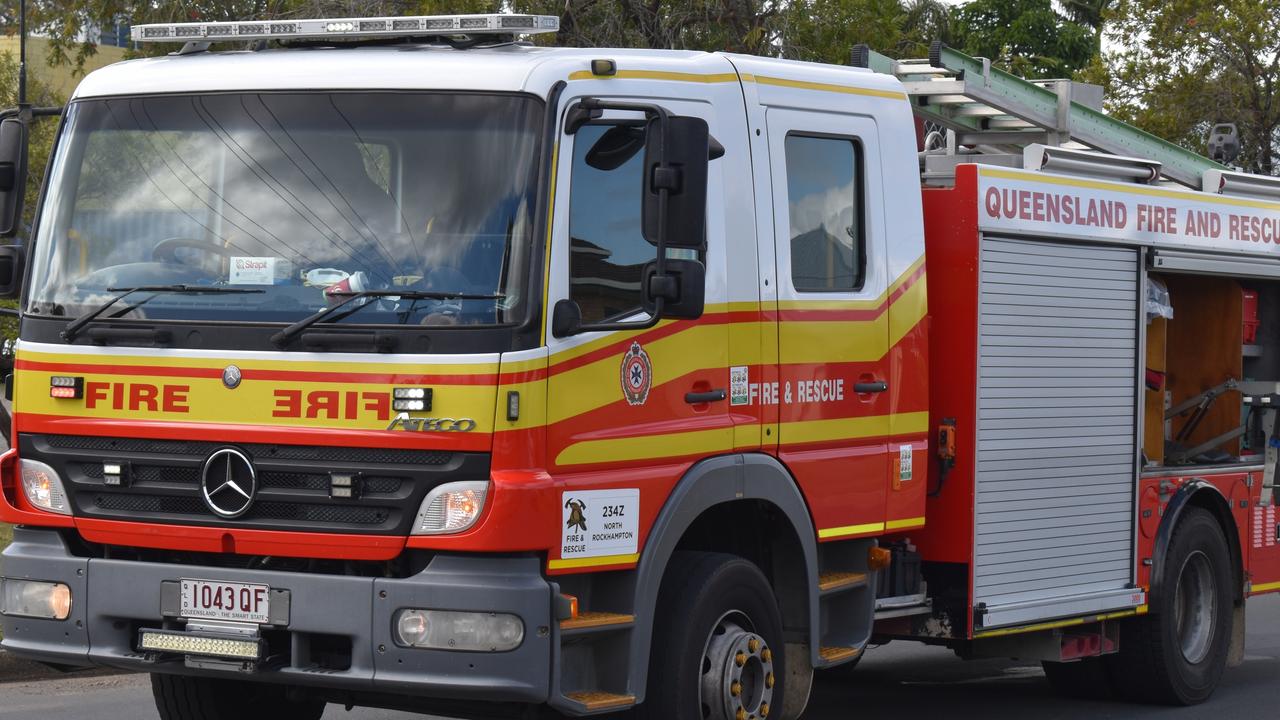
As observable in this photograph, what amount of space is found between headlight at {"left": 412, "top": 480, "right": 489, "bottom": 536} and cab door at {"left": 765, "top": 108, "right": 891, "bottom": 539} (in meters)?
1.63

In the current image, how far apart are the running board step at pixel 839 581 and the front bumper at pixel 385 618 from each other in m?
1.82

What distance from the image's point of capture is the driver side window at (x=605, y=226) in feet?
20.5

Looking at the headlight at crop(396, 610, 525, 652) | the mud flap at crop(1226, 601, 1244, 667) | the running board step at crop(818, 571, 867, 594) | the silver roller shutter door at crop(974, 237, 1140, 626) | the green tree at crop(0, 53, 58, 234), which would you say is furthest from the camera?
the green tree at crop(0, 53, 58, 234)

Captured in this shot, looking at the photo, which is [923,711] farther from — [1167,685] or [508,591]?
[508,591]

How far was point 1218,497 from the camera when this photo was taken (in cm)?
1005

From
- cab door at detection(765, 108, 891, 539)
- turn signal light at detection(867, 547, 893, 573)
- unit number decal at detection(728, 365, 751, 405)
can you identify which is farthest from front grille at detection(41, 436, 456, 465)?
turn signal light at detection(867, 547, 893, 573)

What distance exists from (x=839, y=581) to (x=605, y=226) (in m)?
2.06

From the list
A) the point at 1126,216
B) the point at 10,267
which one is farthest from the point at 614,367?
the point at 1126,216

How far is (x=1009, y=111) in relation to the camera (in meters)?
9.97

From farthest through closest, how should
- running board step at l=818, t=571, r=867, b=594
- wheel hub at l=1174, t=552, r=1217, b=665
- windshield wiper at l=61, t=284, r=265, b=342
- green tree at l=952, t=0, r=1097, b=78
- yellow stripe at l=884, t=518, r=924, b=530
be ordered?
green tree at l=952, t=0, r=1097, b=78 → wheel hub at l=1174, t=552, r=1217, b=665 → yellow stripe at l=884, t=518, r=924, b=530 → running board step at l=818, t=571, r=867, b=594 → windshield wiper at l=61, t=284, r=265, b=342

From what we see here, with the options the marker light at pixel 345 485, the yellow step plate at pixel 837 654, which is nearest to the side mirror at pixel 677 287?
the marker light at pixel 345 485

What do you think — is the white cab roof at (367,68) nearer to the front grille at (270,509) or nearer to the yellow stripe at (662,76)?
the yellow stripe at (662,76)

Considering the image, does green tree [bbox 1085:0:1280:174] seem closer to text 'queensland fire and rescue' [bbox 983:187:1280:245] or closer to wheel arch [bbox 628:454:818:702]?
text 'queensland fire and rescue' [bbox 983:187:1280:245]

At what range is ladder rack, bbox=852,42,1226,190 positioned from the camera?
966 cm
